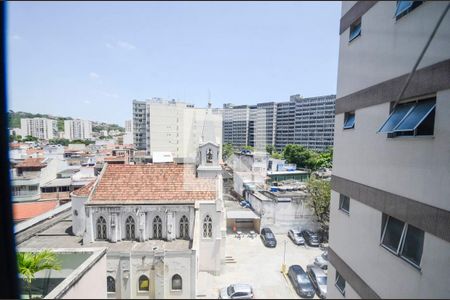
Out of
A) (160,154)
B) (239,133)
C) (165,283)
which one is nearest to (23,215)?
(165,283)

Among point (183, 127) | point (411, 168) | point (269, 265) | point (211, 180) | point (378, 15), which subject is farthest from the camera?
point (183, 127)

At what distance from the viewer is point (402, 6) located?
2203 mm

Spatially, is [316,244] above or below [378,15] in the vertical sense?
below

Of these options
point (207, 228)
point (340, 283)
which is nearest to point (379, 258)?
point (340, 283)

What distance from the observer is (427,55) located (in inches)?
76.1

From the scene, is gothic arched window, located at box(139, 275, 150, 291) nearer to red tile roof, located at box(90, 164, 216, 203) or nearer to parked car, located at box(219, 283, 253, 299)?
parked car, located at box(219, 283, 253, 299)

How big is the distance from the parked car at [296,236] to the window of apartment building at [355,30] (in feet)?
30.4

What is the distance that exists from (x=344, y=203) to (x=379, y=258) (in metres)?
0.95

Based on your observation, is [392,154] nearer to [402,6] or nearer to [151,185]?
[402,6]

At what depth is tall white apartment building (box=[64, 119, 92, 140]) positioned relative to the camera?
129 ft

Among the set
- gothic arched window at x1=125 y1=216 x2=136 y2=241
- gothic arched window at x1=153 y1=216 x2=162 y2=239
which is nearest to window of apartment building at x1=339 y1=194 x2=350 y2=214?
gothic arched window at x1=153 y1=216 x2=162 y2=239

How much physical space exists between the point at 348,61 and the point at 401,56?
98 centimetres

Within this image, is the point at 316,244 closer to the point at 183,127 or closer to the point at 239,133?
the point at 183,127

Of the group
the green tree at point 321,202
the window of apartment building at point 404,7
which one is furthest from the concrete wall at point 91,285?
the green tree at point 321,202
